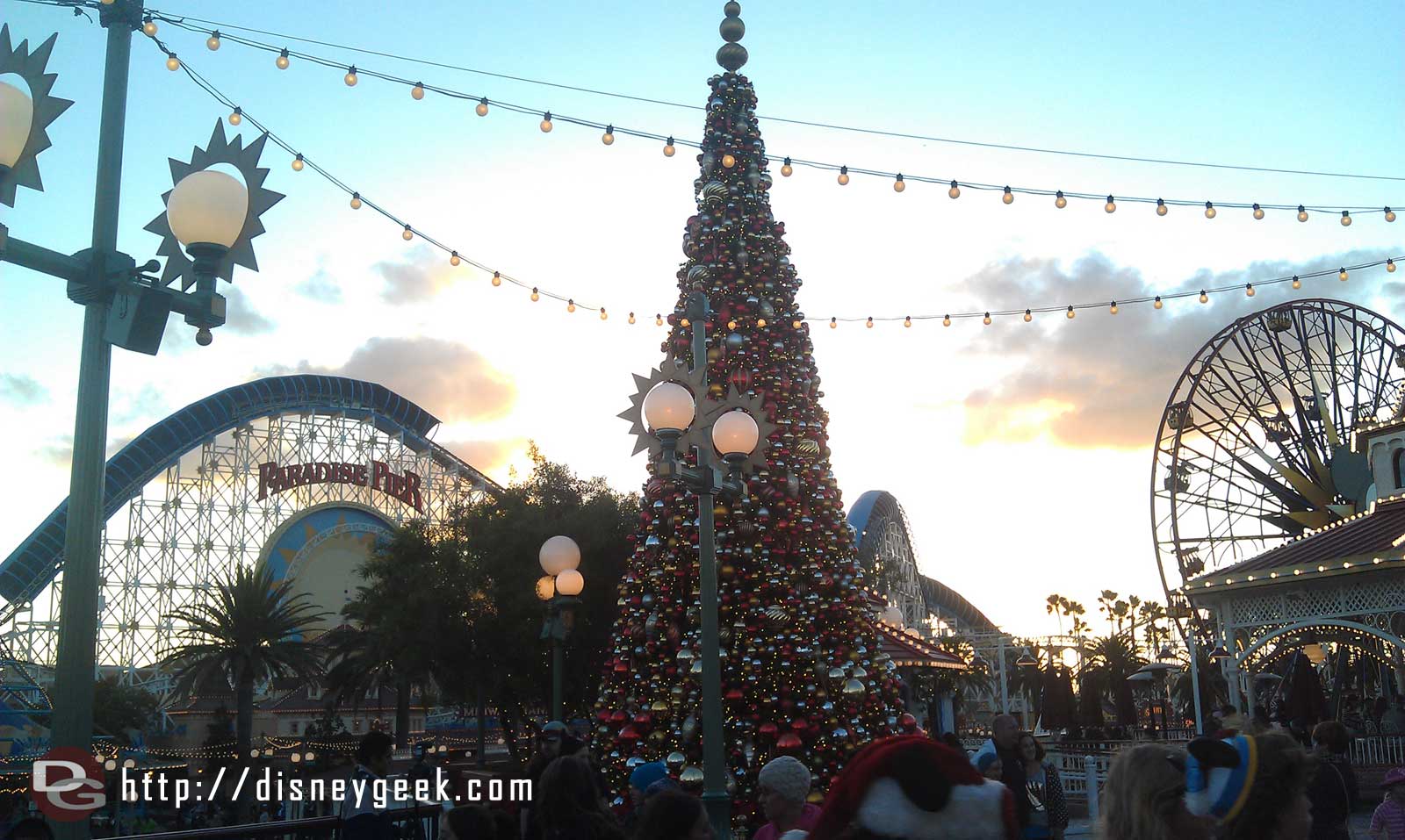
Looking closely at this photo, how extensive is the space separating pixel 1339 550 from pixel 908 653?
→ 8596 mm

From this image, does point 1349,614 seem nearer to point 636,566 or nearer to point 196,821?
point 636,566

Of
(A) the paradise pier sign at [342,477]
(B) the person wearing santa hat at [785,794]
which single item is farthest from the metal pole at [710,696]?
(A) the paradise pier sign at [342,477]

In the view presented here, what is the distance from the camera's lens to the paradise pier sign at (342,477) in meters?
61.4

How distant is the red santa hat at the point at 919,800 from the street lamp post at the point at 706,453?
17.6 ft

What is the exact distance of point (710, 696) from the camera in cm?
837

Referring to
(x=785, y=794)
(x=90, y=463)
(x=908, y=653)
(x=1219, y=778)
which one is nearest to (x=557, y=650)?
(x=785, y=794)

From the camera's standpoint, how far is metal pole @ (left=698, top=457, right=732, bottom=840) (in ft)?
26.4

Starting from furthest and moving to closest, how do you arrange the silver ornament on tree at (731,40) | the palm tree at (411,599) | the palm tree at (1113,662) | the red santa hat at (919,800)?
the palm tree at (1113,662) → the palm tree at (411,599) → the silver ornament on tree at (731,40) → the red santa hat at (919,800)

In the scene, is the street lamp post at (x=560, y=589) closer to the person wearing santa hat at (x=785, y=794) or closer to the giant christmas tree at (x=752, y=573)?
the giant christmas tree at (x=752, y=573)

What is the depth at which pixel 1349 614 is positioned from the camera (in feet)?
70.7

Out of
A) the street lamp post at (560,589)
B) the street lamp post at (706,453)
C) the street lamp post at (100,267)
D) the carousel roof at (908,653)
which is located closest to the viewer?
the street lamp post at (100,267)

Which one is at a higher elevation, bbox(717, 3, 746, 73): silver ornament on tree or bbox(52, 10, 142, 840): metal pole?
bbox(717, 3, 746, 73): silver ornament on tree

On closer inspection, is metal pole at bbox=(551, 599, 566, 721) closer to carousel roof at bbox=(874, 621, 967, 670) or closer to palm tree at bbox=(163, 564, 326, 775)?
carousel roof at bbox=(874, 621, 967, 670)

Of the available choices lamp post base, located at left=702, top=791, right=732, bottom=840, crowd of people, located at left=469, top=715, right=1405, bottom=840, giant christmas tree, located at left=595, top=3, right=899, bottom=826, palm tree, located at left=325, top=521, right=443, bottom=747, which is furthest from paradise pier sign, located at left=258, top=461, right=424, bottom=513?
crowd of people, located at left=469, top=715, right=1405, bottom=840
